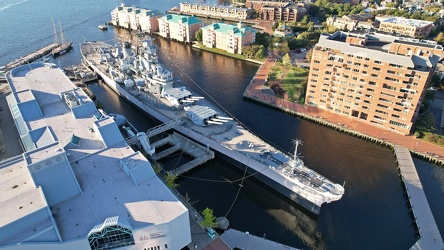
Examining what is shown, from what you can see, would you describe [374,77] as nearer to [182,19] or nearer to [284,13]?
[182,19]

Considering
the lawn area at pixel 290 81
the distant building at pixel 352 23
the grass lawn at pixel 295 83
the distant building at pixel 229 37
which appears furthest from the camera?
the distant building at pixel 352 23

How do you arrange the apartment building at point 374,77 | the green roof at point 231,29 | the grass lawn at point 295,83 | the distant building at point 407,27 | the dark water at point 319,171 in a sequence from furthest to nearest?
the distant building at point 407,27
the green roof at point 231,29
the grass lawn at point 295,83
the apartment building at point 374,77
the dark water at point 319,171

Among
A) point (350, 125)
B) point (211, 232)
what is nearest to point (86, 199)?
point (211, 232)

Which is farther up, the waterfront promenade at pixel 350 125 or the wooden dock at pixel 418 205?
the waterfront promenade at pixel 350 125

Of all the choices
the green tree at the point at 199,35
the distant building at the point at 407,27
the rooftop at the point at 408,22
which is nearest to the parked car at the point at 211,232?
the green tree at the point at 199,35

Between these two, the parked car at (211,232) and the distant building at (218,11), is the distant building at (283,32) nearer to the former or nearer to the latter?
the distant building at (218,11)

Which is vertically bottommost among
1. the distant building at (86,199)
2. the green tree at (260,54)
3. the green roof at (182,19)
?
the green tree at (260,54)
